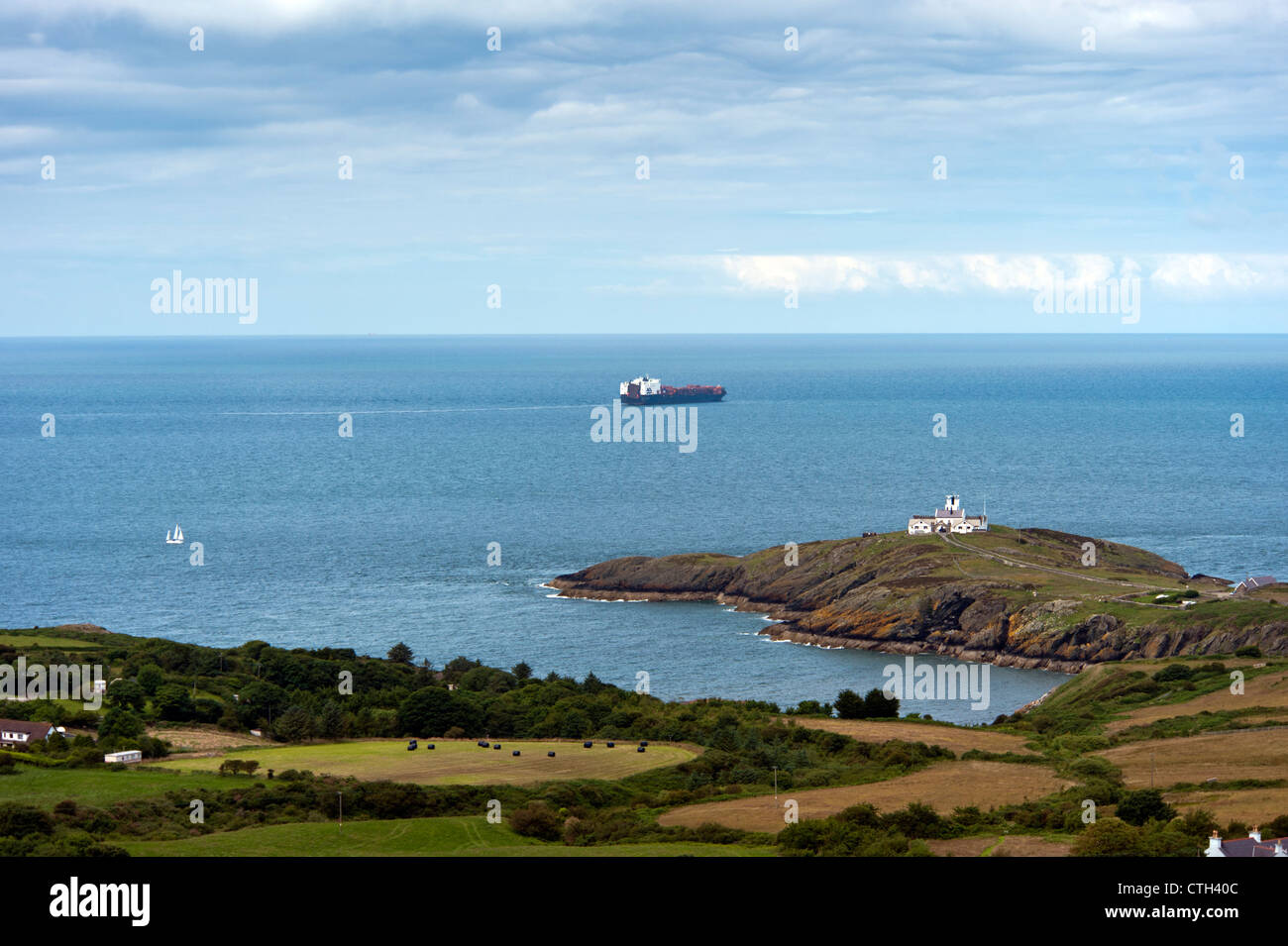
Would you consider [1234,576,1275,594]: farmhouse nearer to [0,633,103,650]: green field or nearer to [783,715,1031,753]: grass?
[783,715,1031,753]: grass

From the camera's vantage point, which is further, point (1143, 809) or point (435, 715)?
point (435, 715)

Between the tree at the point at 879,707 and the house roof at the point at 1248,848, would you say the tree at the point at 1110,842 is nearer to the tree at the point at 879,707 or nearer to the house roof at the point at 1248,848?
the house roof at the point at 1248,848

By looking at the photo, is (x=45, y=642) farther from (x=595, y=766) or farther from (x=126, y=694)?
(x=595, y=766)

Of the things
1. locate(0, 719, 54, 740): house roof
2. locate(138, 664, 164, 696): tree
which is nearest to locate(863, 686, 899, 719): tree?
locate(138, 664, 164, 696): tree

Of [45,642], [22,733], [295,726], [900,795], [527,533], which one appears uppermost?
[527,533]

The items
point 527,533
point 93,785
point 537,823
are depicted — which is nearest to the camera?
point 537,823

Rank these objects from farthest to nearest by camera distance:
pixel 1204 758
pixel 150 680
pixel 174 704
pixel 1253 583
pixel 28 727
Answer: pixel 1253 583
pixel 150 680
pixel 174 704
pixel 28 727
pixel 1204 758

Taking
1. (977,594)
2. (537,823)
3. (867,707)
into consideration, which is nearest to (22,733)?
(537,823)
